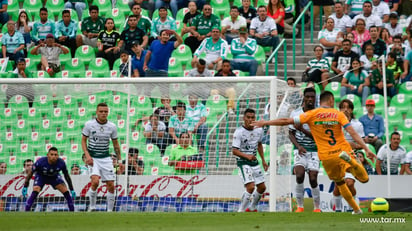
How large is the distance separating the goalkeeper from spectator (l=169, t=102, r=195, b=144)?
93.0 inches

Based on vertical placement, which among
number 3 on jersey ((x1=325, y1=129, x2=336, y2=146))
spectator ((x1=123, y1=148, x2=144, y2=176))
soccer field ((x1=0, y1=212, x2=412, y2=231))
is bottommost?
soccer field ((x1=0, y1=212, x2=412, y2=231))

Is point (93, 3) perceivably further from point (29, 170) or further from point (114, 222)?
point (114, 222)

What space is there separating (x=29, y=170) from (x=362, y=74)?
319 inches

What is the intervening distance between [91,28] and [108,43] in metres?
0.96

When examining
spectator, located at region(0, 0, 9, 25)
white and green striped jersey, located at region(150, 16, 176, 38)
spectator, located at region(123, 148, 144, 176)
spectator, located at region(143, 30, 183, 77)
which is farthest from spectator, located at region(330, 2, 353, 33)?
spectator, located at region(0, 0, 9, 25)

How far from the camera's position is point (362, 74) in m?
20.9

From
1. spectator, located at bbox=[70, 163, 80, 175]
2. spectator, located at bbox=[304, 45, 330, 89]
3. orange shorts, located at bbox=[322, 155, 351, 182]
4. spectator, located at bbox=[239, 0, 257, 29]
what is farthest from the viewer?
spectator, located at bbox=[239, 0, 257, 29]

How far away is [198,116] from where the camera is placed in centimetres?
1838

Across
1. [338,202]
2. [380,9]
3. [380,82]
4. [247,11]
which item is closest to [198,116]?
[338,202]

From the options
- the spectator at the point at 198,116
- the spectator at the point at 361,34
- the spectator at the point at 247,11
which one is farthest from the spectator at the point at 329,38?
the spectator at the point at 198,116

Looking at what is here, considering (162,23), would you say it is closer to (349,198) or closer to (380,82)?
(380,82)

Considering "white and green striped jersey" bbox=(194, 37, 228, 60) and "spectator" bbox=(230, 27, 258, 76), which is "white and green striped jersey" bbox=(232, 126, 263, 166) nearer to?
"spectator" bbox=(230, 27, 258, 76)

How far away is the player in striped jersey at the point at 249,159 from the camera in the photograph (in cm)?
1706

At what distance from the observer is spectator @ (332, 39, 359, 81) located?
21422 mm
